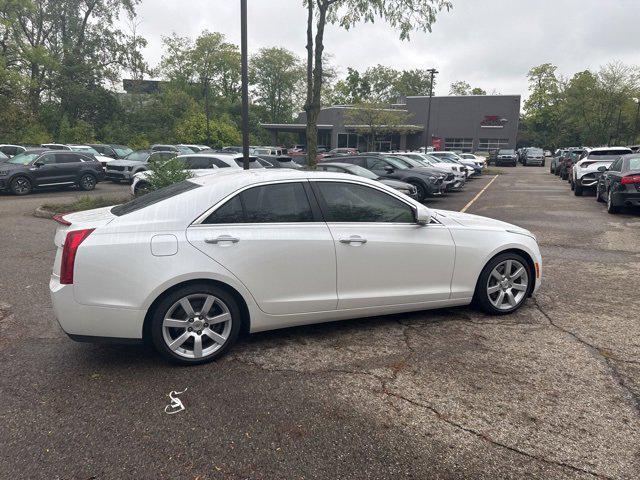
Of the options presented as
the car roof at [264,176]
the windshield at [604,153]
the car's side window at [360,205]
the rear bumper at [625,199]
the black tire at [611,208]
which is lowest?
the black tire at [611,208]

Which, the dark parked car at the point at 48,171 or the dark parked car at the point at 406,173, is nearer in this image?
the dark parked car at the point at 406,173

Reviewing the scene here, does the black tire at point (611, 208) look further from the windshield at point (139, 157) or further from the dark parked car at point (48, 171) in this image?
the windshield at point (139, 157)

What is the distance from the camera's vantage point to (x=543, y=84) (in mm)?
82500

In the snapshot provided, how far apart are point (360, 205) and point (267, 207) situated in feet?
2.91

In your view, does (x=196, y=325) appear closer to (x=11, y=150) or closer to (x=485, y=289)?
(x=485, y=289)

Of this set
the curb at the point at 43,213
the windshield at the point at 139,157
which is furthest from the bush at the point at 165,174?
the windshield at the point at 139,157

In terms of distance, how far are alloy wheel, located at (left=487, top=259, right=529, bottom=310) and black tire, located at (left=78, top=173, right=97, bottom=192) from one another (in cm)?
1714

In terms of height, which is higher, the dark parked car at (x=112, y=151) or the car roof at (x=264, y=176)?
the car roof at (x=264, y=176)

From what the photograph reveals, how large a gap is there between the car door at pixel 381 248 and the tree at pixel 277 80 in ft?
234

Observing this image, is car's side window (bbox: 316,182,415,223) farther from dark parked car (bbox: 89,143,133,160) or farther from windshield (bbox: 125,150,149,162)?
dark parked car (bbox: 89,143,133,160)

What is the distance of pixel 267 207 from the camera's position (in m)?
3.98

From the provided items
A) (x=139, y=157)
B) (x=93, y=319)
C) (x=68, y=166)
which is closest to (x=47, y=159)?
(x=68, y=166)

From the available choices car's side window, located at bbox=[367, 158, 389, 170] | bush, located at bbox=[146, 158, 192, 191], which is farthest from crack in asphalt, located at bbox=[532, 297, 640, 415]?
car's side window, located at bbox=[367, 158, 389, 170]

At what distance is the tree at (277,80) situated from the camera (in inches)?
2842
